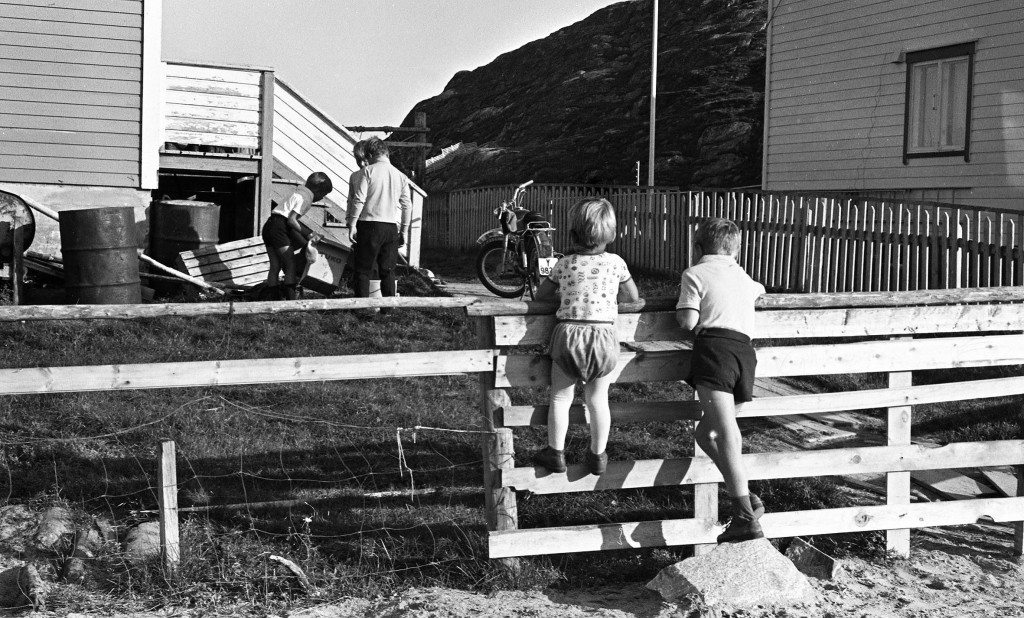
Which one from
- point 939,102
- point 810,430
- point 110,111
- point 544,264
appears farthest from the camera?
point 939,102

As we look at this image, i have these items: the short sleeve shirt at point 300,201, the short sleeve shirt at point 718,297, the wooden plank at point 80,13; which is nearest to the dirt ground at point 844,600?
the short sleeve shirt at point 718,297

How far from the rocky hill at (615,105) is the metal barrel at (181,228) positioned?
2158 cm

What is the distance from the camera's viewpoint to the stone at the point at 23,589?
4.77 meters

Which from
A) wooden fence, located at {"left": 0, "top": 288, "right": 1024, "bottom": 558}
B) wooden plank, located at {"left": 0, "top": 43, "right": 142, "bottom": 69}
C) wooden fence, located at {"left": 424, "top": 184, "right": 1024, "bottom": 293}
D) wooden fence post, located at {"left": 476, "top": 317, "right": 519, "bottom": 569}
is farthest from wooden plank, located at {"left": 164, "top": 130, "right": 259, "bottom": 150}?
wooden fence post, located at {"left": 476, "top": 317, "right": 519, "bottom": 569}

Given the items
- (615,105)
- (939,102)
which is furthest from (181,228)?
(615,105)

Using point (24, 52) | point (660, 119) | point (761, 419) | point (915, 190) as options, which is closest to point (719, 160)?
point (660, 119)

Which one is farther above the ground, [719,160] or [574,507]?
[719,160]

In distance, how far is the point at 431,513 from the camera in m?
6.02

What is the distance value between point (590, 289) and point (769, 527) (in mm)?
1519

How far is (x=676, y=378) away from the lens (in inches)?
214

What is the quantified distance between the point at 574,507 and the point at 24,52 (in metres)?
10.1

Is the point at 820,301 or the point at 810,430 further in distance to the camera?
the point at 810,430

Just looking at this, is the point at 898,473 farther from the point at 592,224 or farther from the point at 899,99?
the point at 899,99

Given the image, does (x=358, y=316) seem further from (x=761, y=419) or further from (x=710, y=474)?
(x=710, y=474)
